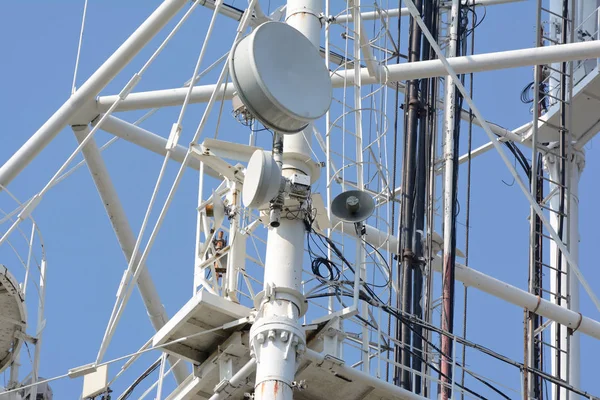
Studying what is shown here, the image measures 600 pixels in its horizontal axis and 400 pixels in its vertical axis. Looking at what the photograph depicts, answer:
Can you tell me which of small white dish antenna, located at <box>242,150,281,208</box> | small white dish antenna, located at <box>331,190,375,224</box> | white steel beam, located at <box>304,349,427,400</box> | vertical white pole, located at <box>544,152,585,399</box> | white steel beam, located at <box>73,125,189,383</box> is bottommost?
white steel beam, located at <box>304,349,427,400</box>

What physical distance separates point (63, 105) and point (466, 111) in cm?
1310

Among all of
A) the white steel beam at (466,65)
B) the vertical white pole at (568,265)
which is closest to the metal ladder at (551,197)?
the vertical white pole at (568,265)

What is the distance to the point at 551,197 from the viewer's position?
104 feet

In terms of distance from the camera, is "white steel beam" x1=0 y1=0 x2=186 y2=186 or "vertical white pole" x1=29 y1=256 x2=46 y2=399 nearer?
"white steel beam" x1=0 y1=0 x2=186 y2=186

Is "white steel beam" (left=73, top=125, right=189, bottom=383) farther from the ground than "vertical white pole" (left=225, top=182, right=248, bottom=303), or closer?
farther from the ground

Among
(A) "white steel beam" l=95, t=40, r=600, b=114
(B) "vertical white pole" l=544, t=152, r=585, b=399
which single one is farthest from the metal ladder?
(A) "white steel beam" l=95, t=40, r=600, b=114

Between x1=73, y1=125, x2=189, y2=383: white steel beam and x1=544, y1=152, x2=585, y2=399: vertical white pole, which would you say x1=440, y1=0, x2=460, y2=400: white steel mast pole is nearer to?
x1=544, y1=152, x2=585, y2=399: vertical white pole

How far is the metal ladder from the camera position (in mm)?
29266

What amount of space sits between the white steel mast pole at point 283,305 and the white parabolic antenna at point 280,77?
3.39 ft

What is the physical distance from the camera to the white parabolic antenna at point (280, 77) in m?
18.9

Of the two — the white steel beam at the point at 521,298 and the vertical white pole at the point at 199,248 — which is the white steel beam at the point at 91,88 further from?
the white steel beam at the point at 521,298

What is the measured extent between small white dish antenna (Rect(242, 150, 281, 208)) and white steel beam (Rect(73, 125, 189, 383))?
215 inches

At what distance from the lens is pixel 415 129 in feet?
96.4

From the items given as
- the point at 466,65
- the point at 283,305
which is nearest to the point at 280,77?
the point at 283,305
